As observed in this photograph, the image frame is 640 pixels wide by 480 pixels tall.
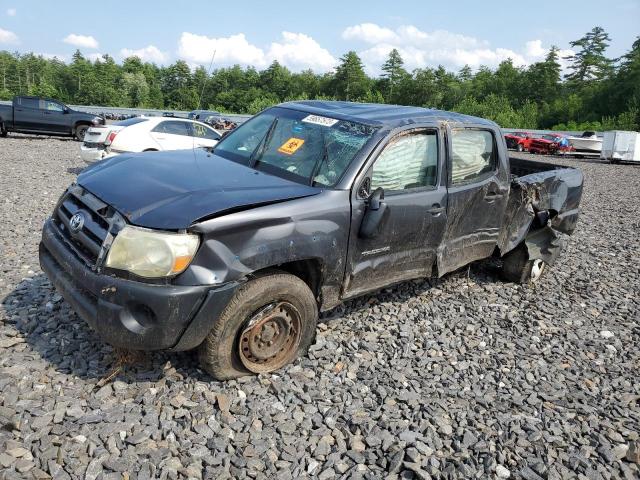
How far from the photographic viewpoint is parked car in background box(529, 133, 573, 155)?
2967cm

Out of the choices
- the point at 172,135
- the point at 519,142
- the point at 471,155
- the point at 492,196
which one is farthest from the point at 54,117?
the point at 519,142

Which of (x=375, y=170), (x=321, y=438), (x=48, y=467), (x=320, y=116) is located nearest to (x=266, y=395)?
(x=321, y=438)

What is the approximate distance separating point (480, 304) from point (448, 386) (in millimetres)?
1764

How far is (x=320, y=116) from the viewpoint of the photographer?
13.8 feet

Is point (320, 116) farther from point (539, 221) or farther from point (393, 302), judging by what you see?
point (539, 221)

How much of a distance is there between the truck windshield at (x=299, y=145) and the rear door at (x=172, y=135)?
7.06 m

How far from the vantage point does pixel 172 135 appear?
1137 centimetres

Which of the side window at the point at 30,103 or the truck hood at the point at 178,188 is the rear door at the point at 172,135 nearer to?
the truck hood at the point at 178,188

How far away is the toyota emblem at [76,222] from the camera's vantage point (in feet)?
10.5

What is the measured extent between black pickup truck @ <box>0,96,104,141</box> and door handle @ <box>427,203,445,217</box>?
17232 mm

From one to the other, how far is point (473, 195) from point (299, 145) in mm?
1732

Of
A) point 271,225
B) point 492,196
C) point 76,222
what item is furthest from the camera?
point 492,196

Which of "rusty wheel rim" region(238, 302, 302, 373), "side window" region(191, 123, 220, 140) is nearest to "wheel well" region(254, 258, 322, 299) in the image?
"rusty wheel rim" region(238, 302, 302, 373)

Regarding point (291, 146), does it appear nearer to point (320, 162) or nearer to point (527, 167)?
point (320, 162)
